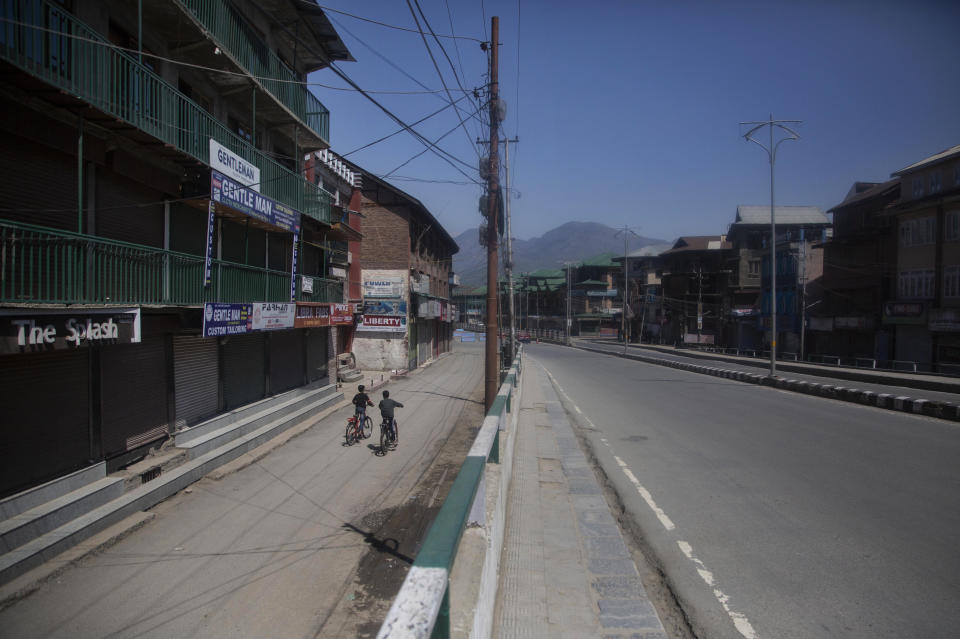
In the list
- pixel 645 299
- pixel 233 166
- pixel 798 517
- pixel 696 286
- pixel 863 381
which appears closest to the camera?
pixel 798 517

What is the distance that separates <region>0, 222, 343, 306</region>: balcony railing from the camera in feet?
24.5

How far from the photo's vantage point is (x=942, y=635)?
416 cm

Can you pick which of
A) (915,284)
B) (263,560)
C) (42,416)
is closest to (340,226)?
(42,416)

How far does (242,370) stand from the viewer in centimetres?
1539

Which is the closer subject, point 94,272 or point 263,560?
point 263,560

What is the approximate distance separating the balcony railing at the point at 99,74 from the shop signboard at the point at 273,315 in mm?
3978

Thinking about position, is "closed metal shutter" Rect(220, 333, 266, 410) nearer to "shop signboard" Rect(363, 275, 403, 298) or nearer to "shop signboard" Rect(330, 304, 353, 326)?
"shop signboard" Rect(330, 304, 353, 326)

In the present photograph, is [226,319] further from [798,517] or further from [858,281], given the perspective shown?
[858,281]

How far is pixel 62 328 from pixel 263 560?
4.39m

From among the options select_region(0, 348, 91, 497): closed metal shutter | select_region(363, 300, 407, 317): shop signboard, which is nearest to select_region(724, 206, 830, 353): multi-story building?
select_region(363, 300, 407, 317): shop signboard

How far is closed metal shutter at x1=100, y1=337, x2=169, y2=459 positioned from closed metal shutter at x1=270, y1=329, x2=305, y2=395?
19.6 feet

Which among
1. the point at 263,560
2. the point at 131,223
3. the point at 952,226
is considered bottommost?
the point at 263,560

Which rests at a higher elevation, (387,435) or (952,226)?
(952,226)

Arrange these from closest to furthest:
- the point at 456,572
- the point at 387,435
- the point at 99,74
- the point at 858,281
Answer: the point at 456,572 → the point at 99,74 → the point at 387,435 → the point at 858,281
